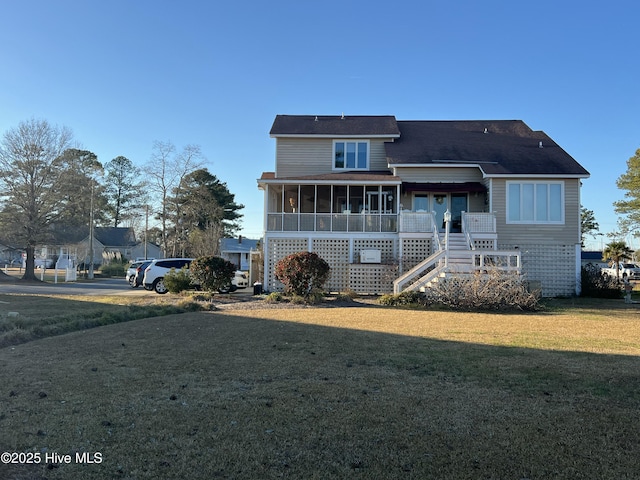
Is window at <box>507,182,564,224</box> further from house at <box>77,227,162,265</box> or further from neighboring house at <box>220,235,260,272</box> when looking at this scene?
house at <box>77,227,162,265</box>

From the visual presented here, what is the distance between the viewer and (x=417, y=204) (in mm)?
22906

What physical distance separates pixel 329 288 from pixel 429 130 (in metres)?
10.5

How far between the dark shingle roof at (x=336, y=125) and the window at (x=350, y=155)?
1.87ft

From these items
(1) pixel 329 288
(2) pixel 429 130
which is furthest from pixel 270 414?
(2) pixel 429 130

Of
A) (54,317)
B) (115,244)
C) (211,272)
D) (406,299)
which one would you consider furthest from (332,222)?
(115,244)

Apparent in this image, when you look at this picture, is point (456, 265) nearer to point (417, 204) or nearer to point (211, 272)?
point (417, 204)

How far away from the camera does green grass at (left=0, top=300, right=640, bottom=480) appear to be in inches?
140

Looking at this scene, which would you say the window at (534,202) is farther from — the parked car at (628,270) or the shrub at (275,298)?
the parked car at (628,270)

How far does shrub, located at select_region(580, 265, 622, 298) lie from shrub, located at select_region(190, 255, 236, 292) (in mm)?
15117

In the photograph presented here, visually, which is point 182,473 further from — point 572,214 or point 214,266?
point 572,214

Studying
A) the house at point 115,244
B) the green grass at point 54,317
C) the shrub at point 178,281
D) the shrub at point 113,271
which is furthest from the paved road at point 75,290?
the house at point 115,244

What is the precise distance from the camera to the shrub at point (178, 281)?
19.4m

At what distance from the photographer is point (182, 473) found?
11.1 ft

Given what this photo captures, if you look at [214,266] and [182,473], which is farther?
[214,266]
